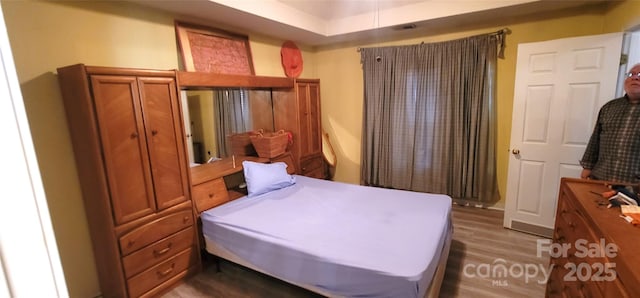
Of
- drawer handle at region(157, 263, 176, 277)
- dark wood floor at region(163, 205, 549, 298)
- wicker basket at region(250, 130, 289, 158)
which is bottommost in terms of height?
dark wood floor at region(163, 205, 549, 298)

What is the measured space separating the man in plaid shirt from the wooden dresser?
54cm

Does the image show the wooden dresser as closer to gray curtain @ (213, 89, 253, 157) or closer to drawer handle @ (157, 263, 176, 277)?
drawer handle @ (157, 263, 176, 277)

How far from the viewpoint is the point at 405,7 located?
10.6 feet

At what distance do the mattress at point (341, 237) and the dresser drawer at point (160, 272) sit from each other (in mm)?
232

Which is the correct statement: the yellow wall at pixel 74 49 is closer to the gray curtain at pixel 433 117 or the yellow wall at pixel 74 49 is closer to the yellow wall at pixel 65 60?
the yellow wall at pixel 65 60

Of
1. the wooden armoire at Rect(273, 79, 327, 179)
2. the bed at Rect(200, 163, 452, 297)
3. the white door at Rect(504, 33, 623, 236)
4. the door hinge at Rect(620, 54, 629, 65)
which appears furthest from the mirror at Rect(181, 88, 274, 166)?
the door hinge at Rect(620, 54, 629, 65)

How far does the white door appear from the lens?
96.9 inches

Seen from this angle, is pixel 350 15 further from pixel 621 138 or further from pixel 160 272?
pixel 160 272

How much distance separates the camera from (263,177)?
2.81 m

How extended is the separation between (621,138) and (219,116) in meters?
3.39

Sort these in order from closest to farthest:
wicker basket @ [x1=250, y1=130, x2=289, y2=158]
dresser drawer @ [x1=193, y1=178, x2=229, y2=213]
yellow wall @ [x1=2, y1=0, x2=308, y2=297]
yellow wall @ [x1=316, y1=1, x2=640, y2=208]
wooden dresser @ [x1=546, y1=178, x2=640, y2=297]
Answer: wooden dresser @ [x1=546, y1=178, x2=640, y2=297] < yellow wall @ [x1=2, y1=0, x2=308, y2=297] < dresser drawer @ [x1=193, y1=178, x2=229, y2=213] < yellow wall @ [x1=316, y1=1, x2=640, y2=208] < wicker basket @ [x1=250, y1=130, x2=289, y2=158]

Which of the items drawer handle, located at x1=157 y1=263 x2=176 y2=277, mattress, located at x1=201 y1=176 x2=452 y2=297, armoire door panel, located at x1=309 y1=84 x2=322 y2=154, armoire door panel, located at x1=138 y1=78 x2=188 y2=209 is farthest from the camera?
armoire door panel, located at x1=309 y1=84 x2=322 y2=154

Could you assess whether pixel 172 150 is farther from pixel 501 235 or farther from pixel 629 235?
pixel 501 235

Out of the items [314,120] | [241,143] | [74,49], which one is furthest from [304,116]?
[74,49]
